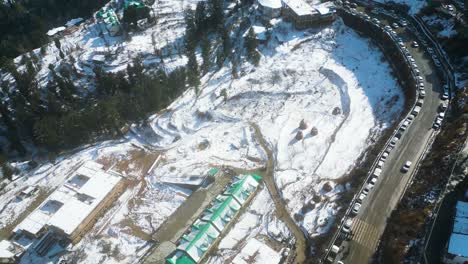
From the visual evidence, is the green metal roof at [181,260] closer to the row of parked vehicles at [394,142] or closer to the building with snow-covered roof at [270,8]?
the row of parked vehicles at [394,142]

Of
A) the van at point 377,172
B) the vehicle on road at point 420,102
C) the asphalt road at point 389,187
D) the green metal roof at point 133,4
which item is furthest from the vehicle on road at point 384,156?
the green metal roof at point 133,4

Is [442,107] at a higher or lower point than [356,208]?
higher

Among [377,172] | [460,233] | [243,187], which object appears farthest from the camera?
[243,187]

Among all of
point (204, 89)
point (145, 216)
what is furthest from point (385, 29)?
point (145, 216)

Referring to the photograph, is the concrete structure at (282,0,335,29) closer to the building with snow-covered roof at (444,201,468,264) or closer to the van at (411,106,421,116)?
the van at (411,106,421,116)

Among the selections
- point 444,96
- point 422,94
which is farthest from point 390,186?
point 444,96

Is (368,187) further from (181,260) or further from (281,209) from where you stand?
(181,260)
